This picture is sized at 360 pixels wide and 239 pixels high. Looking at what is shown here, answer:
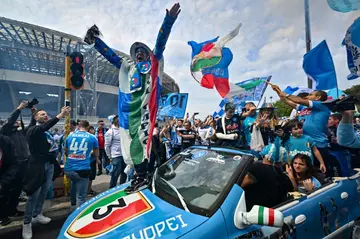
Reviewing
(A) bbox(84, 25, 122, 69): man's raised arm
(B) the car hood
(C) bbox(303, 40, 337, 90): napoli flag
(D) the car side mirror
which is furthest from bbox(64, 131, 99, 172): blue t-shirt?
(C) bbox(303, 40, 337, 90): napoli flag

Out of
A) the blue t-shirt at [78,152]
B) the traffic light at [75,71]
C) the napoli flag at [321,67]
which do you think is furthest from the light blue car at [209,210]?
the napoli flag at [321,67]

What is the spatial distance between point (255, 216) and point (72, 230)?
4.92 feet

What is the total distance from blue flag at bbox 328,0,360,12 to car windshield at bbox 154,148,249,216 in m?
3.52

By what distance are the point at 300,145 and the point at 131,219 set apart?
2730 mm

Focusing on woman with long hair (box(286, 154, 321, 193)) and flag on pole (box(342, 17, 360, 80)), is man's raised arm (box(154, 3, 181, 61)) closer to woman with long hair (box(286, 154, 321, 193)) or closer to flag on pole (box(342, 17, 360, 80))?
woman with long hair (box(286, 154, 321, 193))

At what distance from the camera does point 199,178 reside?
214cm

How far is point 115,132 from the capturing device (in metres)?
5.09

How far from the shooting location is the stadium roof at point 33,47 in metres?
20.2

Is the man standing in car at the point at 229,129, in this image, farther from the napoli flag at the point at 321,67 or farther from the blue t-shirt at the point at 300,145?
the napoli flag at the point at 321,67

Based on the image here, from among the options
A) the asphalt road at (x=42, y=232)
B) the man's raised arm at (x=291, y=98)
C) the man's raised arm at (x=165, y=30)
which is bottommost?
the asphalt road at (x=42, y=232)

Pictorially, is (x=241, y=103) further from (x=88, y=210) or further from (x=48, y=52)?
(x=48, y=52)

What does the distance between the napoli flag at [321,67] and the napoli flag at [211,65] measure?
2.17 meters

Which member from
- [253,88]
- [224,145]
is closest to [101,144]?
[224,145]

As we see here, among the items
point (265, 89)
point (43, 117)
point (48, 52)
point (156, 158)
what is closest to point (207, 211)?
point (43, 117)
